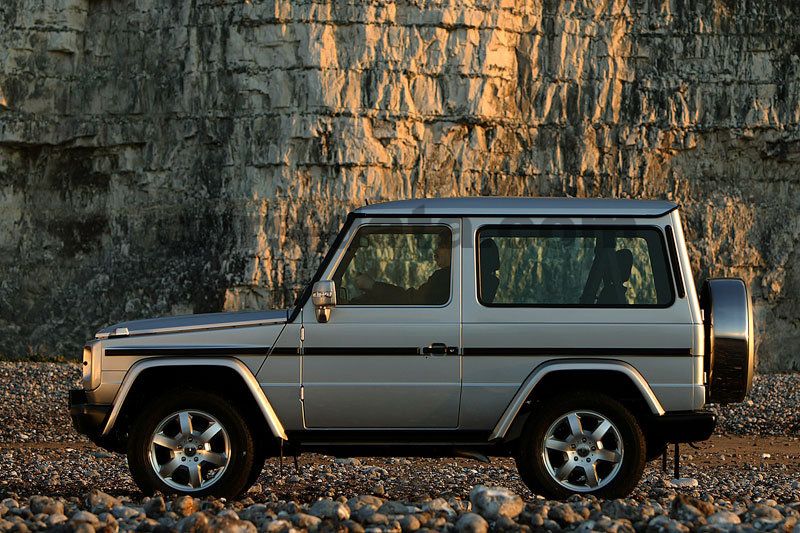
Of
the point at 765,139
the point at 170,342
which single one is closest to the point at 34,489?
the point at 170,342

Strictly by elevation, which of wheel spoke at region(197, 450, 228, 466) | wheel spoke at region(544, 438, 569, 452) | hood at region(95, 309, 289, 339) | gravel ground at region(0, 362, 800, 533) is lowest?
gravel ground at region(0, 362, 800, 533)

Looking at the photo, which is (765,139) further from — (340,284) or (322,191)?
(340,284)

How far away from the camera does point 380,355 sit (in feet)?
29.4

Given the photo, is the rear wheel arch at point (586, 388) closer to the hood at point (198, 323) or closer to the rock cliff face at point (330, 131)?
the hood at point (198, 323)

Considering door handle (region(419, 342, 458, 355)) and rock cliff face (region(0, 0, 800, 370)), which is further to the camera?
rock cliff face (region(0, 0, 800, 370))

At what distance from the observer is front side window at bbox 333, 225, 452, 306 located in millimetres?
9039

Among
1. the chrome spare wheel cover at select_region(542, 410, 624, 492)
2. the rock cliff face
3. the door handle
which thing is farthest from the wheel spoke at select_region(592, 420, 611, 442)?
the rock cliff face

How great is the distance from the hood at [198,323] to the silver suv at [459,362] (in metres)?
0.02

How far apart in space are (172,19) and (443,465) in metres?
24.2

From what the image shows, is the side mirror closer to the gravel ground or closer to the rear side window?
the rear side window

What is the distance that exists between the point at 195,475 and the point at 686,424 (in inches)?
144

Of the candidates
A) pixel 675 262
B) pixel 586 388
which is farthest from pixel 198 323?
pixel 675 262

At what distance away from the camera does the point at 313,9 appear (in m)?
33.7

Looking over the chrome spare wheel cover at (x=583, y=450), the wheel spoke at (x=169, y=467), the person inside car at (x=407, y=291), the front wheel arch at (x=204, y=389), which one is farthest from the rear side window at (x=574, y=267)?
the wheel spoke at (x=169, y=467)
